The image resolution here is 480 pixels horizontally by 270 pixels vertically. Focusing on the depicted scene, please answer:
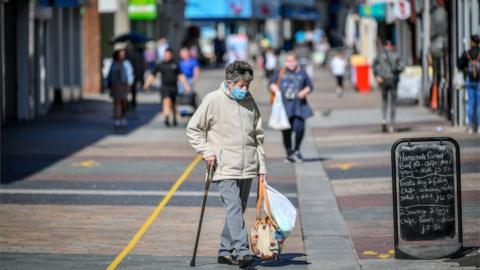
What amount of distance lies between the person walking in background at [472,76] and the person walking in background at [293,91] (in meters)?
4.41

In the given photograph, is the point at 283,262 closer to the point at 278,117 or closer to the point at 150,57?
the point at 278,117

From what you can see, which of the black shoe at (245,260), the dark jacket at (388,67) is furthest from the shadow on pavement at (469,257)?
the dark jacket at (388,67)

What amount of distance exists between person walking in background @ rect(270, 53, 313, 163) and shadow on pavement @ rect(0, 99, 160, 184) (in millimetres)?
3719

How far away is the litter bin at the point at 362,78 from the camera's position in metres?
43.2

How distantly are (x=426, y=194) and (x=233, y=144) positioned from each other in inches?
65.3

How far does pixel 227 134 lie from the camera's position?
33.8ft

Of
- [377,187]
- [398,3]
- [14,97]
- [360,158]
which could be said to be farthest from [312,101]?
[377,187]

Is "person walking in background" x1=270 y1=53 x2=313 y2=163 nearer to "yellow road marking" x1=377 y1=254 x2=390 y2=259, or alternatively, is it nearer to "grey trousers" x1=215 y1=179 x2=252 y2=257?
"yellow road marking" x1=377 y1=254 x2=390 y2=259

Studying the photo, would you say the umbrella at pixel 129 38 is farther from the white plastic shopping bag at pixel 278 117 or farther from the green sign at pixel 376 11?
the white plastic shopping bag at pixel 278 117

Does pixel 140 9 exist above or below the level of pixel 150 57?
above

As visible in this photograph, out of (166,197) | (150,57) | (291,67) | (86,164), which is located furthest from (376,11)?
(166,197)

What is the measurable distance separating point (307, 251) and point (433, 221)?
1321 mm

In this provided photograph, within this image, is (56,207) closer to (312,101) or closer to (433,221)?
(433,221)

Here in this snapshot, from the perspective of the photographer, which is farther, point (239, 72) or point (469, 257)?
point (469, 257)
